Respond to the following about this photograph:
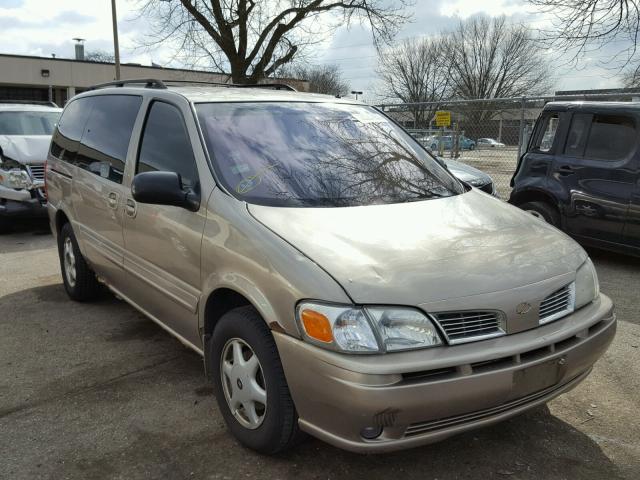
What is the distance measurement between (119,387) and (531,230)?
2.54 metres

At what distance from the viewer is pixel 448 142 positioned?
1257cm

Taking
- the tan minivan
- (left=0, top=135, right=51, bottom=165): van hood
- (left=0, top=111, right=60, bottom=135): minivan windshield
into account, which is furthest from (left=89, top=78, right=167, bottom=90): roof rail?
(left=0, top=111, right=60, bottom=135): minivan windshield

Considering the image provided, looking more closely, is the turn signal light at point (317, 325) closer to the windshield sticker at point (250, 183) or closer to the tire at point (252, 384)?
the tire at point (252, 384)

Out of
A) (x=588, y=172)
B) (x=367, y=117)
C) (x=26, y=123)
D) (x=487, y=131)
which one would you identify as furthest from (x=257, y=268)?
(x=487, y=131)

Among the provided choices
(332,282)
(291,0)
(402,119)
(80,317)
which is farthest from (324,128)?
(291,0)

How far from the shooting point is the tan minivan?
2.30 meters

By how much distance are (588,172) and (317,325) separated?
519 centimetres

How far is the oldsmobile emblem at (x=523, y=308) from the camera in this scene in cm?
248

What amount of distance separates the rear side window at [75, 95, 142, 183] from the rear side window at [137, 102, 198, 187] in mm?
249

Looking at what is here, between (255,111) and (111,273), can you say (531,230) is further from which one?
(111,273)

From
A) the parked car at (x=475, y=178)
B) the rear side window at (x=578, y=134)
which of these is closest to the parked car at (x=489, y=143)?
the parked car at (x=475, y=178)

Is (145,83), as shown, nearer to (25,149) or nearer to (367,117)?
(367,117)

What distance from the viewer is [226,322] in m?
2.80

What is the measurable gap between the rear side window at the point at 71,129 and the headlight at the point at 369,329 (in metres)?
3.31
